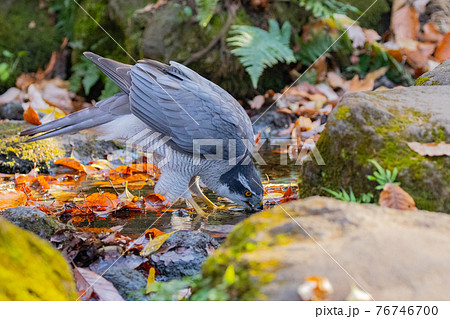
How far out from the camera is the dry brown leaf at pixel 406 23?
7863mm

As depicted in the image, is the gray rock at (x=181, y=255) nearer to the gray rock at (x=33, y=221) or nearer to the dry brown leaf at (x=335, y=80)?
the gray rock at (x=33, y=221)

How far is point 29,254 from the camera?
80.0 inches

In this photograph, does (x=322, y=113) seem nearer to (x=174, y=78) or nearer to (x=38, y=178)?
(x=174, y=78)

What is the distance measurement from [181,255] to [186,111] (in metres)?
1.58

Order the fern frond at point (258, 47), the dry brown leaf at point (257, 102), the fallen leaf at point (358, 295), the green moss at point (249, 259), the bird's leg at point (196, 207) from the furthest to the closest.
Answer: the dry brown leaf at point (257, 102)
the fern frond at point (258, 47)
the bird's leg at point (196, 207)
the green moss at point (249, 259)
the fallen leaf at point (358, 295)

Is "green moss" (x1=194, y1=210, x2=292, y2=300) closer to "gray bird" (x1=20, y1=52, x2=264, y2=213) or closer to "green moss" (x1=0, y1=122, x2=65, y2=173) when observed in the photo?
"gray bird" (x1=20, y1=52, x2=264, y2=213)

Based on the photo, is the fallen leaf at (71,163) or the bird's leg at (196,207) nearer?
the bird's leg at (196,207)

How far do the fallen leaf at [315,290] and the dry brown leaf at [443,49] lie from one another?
6495mm

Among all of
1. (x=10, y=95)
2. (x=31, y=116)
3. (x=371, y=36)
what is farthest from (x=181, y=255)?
(x=10, y=95)

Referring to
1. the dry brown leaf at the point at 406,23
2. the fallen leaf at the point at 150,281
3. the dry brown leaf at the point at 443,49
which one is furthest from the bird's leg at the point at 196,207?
the dry brown leaf at the point at 406,23

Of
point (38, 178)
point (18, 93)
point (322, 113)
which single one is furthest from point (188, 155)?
point (18, 93)

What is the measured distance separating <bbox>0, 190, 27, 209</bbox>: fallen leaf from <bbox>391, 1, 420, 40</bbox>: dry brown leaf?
246 inches

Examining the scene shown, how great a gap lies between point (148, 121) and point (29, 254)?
2.21m

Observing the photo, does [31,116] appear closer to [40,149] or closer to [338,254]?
[40,149]
